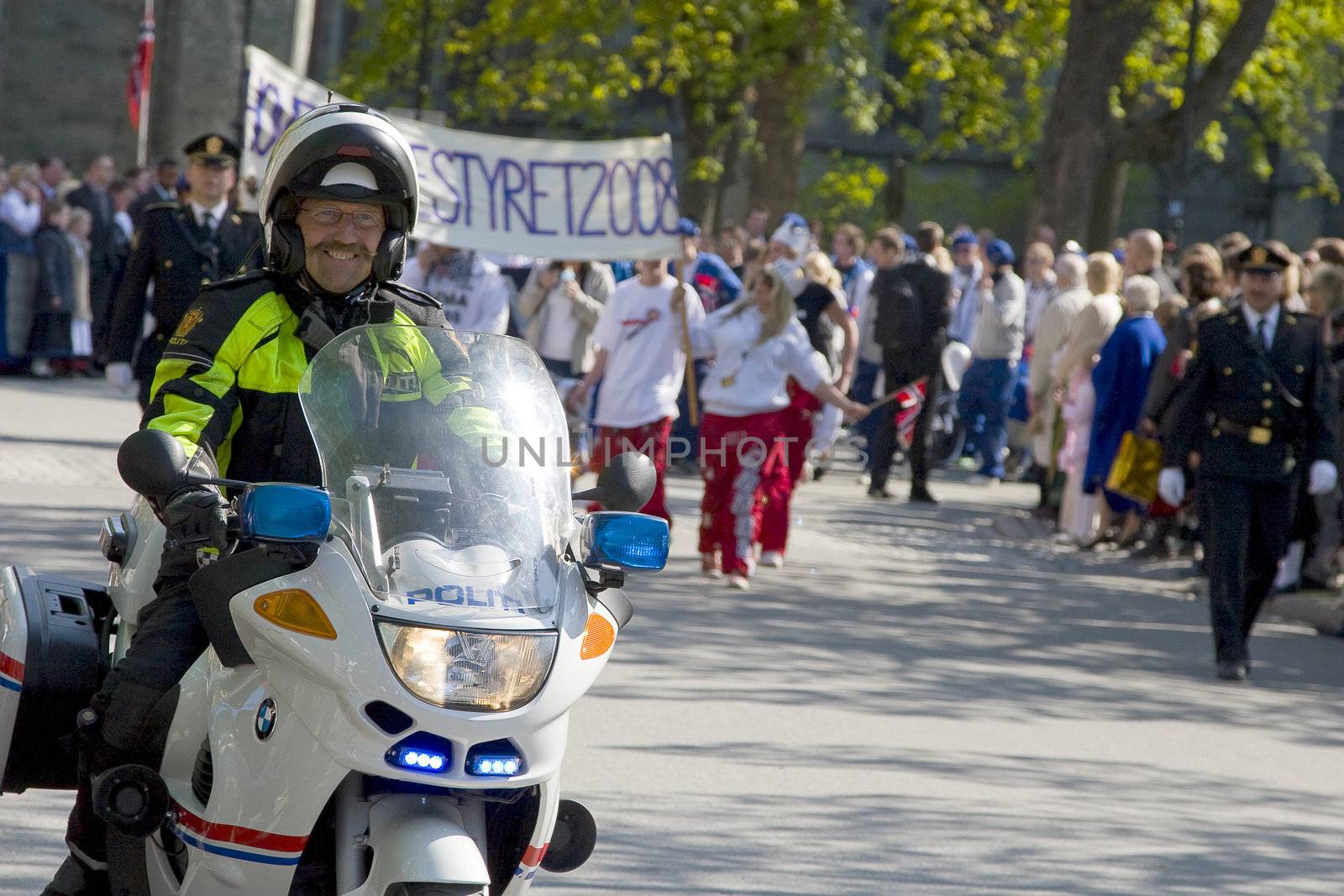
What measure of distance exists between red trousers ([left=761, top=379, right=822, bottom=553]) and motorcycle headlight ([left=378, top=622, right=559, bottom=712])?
8.50 m

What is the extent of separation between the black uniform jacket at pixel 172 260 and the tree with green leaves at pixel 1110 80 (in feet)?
51.8

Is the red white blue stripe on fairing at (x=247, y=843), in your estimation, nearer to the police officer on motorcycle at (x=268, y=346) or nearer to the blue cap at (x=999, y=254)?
the police officer on motorcycle at (x=268, y=346)

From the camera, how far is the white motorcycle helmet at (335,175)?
165 inches

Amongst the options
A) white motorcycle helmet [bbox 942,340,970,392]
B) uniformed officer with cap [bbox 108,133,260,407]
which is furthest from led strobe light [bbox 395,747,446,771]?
white motorcycle helmet [bbox 942,340,970,392]

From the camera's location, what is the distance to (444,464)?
3682 mm

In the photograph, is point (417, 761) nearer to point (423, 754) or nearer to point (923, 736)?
point (423, 754)

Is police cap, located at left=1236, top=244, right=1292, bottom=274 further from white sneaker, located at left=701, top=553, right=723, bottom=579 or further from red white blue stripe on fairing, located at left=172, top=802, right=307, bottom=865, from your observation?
red white blue stripe on fairing, located at left=172, top=802, right=307, bottom=865

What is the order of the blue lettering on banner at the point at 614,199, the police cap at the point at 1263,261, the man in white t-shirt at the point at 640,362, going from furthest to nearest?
the blue lettering on banner at the point at 614,199
the man in white t-shirt at the point at 640,362
the police cap at the point at 1263,261

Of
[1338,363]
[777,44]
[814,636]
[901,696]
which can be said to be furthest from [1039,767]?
[777,44]

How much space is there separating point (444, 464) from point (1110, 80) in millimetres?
21671

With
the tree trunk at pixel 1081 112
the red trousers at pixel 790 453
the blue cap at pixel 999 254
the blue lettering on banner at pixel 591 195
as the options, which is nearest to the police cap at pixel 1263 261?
the red trousers at pixel 790 453

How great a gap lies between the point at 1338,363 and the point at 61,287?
12.7m

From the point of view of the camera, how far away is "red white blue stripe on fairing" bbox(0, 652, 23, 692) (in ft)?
13.8

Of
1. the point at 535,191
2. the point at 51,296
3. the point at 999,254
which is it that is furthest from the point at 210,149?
the point at 51,296
